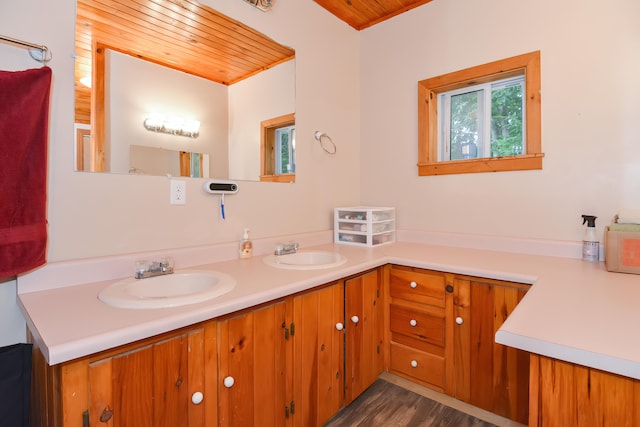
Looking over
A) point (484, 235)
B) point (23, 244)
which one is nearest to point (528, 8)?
point (484, 235)

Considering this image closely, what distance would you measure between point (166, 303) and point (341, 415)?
1.14 meters

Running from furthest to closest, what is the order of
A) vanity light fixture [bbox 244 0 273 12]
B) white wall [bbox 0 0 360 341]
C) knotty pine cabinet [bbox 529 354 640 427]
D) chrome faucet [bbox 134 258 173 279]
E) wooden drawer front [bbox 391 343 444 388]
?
vanity light fixture [bbox 244 0 273 12] → wooden drawer front [bbox 391 343 444 388] → chrome faucet [bbox 134 258 173 279] → white wall [bbox 0 0 360 341] → knotty pine cabinet [bbox 529 354 640 427]

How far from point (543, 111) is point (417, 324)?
1.36m

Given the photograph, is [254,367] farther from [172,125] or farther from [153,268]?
[172,125]

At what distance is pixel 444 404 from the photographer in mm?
1675

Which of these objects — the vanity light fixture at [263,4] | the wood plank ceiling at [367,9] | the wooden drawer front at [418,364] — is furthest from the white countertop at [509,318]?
the wood plank ceiling at [367,9]

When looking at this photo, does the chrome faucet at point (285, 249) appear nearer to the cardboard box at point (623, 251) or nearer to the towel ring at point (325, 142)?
the towel ring at point (325, 142)

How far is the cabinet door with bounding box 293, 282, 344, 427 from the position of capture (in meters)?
1.31

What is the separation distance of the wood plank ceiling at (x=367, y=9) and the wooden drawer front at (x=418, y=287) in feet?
6.07

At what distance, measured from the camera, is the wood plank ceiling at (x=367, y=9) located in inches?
86.7

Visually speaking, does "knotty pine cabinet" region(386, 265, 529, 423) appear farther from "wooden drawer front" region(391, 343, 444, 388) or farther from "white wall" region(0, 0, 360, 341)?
"white wall" region(0, 0, 360, 341)

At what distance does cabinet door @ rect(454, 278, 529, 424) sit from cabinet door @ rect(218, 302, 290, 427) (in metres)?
0.88

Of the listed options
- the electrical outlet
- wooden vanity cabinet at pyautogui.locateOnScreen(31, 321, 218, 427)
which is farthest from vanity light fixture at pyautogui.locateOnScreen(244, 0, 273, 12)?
wooden vanity cabinet at pyautogui.locateOnScreen(31, 321, 218, 427)

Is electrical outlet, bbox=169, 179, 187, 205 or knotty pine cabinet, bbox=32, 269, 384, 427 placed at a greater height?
electrical outlet, bbox=169, 179, 187, 205
